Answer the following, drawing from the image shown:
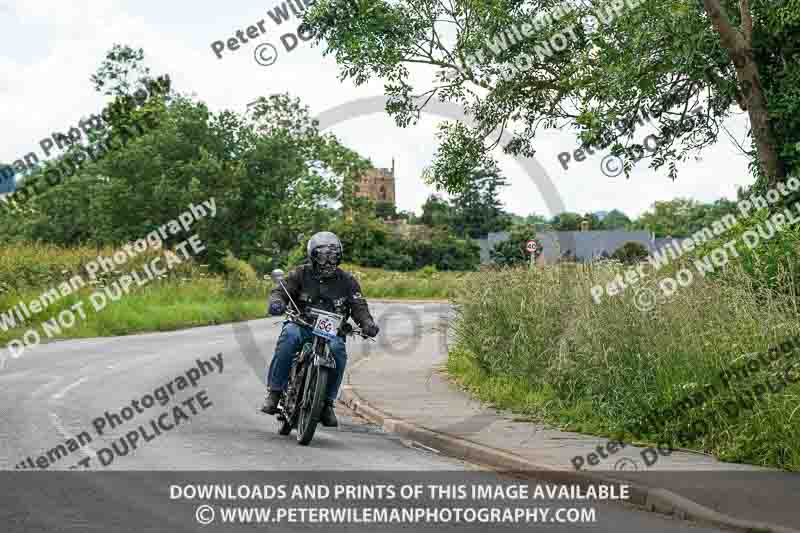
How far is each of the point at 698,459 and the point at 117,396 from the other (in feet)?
27.8

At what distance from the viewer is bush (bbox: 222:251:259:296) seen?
140ft

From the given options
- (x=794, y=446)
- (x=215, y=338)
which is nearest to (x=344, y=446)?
(x=794, y=446)

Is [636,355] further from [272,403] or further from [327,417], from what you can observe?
[272,403]

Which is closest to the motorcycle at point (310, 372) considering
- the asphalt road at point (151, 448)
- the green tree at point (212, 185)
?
the asphalt road at point (151, 448)

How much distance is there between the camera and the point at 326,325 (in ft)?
36.2

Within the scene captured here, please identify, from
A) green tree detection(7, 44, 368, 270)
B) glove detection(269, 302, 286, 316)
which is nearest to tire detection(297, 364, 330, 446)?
glove detection(269, 302, 286, 316)

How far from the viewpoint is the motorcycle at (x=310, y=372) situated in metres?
10.9
